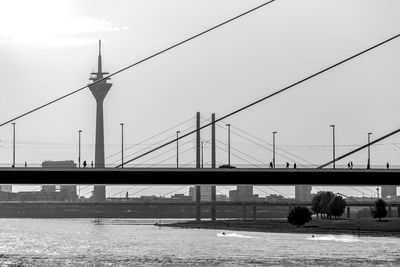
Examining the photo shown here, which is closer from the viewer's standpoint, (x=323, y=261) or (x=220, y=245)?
(x=323, y=261)

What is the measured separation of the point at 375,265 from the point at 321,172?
822cm

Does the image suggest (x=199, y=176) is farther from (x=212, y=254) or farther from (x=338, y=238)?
(x=338, y=238)

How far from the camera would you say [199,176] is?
105 metres

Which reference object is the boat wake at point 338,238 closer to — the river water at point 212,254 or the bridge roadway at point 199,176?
the river water at point 212,254

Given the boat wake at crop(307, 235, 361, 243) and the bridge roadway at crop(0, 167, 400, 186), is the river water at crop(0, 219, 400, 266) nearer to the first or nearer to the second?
the boat wake at crop(307, 235, 361, 243)

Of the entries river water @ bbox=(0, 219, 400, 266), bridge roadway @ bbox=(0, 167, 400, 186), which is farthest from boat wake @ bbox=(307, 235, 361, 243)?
bridge roadway @ bbox=(0, 167, 400, 186)

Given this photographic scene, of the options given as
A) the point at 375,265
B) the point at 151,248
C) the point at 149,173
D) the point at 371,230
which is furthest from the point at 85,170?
the point at 371,230

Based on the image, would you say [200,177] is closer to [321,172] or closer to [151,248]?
[321,172]

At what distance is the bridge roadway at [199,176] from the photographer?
10438 cm

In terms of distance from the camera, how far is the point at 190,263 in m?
104

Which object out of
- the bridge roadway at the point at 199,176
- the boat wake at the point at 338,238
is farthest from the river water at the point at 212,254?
the bridge roadway at the point at 199,176

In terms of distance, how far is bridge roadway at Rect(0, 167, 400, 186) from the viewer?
104m

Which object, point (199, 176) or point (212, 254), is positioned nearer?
point (199, 176)

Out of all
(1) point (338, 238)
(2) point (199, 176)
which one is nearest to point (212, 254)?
(2) point (199, 176)
